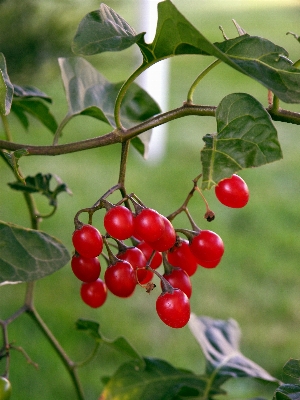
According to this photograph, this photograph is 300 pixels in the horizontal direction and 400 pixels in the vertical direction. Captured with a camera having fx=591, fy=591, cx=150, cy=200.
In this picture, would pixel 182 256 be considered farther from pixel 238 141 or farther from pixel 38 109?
pixel 38 109

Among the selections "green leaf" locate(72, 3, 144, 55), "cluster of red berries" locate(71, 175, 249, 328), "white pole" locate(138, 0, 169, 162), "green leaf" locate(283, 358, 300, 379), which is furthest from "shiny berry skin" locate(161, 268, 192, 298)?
"white pole" locate(138, 0, 169, 162)

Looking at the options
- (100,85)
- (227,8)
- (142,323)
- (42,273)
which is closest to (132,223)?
(42,273)

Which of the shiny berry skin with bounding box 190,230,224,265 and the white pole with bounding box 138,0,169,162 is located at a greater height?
the shiny berry skin with bounding box 190,230,224,265

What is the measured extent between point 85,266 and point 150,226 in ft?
0.31

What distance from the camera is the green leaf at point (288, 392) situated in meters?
0.47

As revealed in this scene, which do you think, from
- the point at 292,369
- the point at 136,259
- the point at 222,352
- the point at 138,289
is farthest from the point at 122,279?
the point at 138,289

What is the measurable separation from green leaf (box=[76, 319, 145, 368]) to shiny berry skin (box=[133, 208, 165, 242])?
27cm

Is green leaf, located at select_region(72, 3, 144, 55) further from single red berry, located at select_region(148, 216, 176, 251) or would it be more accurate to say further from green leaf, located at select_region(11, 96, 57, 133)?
green leaf, located at select_region(11, 96, 57, 133)

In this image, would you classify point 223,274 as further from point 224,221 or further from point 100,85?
point 100,85

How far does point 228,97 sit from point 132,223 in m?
0.13

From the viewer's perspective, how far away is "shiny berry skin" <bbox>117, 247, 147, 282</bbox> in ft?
1.83

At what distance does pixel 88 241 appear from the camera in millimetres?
508

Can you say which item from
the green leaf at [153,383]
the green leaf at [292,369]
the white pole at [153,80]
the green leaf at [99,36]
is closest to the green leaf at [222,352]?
the green leaf at [153,383]

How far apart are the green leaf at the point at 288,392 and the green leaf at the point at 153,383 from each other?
0.31 meters
